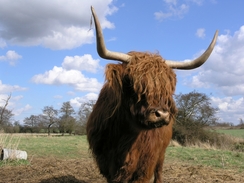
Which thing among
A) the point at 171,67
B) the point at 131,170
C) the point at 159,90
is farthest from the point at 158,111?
the point at 131,170

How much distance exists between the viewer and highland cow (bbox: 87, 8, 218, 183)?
334 cm

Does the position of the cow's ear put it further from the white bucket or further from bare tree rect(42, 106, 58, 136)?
bare tree rect(42, 106, 58, 136)

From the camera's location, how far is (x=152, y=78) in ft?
11.2

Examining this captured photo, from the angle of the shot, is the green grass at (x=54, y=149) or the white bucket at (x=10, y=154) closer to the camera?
the white bucket at (x=10, y=154)

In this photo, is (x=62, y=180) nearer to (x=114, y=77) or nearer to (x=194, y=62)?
(x=114, y=77)

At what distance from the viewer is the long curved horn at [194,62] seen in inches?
154

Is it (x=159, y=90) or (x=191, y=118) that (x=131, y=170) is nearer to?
(x=159, y=90)

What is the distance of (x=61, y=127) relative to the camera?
42.3 m

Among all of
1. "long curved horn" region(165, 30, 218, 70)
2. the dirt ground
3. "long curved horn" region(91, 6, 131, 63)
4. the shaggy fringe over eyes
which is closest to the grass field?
the dirt ground

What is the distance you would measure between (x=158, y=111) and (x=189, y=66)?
4.06 ft

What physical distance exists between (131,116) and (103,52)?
88 centimetres

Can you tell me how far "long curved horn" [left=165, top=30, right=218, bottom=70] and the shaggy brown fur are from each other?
→ 28 cm

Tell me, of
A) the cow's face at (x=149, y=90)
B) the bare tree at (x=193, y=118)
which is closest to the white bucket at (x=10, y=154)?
the cow's face at (x=149, y=90)

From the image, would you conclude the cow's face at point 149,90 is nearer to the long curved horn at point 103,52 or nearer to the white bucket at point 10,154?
the long curved horn at point 103,52
